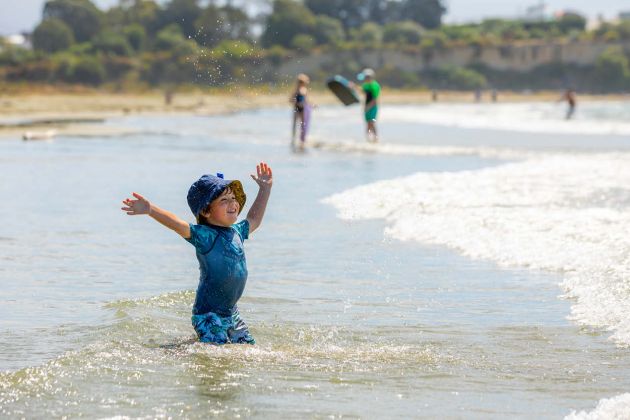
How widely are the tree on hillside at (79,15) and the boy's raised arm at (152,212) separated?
15590 cm

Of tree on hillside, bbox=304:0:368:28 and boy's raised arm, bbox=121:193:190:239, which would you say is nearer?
boy's raised arm, bbox=121:193:190:239

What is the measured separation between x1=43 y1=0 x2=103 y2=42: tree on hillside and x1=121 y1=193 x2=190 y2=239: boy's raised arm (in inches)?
6138

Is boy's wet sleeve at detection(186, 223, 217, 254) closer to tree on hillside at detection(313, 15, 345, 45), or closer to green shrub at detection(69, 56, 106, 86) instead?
green shrub at detection(69, 56, 106, 86)

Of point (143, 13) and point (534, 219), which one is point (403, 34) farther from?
point (534, 219)

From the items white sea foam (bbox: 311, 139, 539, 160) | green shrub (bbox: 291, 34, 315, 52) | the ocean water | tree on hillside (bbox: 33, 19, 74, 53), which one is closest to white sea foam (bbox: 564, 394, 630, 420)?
the ocean water

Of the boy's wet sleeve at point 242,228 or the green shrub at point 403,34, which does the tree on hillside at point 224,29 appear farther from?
the green shrub at point 403,34

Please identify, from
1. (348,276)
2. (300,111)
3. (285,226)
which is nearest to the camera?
(348,276)

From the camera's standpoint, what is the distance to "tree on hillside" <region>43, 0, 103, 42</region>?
158625mm

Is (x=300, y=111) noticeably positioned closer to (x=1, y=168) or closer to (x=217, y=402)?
(x=1, y=168)

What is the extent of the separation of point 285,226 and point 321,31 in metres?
153

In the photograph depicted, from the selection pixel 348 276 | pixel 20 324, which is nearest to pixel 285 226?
pixel 348 276

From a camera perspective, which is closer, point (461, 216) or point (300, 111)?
point (461, 216)

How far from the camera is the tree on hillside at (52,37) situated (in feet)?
471

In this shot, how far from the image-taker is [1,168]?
19.5m
